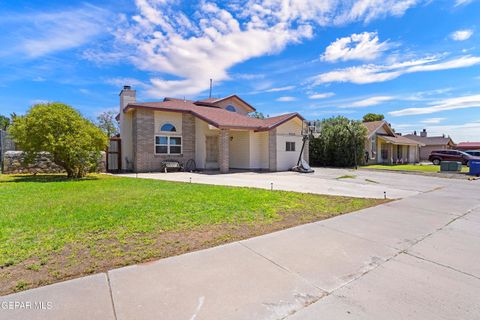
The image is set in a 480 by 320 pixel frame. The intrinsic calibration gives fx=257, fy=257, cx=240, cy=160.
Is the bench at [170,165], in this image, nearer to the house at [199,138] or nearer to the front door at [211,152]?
the house at [199,138]

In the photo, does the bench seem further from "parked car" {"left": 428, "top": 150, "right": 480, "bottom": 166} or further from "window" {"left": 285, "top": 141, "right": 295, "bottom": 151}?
"parked car" {"left": 428, "top": 150, "right": 480, "bottom": 166}

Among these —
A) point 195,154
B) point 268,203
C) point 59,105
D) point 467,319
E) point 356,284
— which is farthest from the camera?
point 195,154

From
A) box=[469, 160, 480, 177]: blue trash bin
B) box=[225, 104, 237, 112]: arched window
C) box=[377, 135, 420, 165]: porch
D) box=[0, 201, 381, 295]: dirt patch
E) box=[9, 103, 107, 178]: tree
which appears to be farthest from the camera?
box=[377, 135, 420, 165]: porch

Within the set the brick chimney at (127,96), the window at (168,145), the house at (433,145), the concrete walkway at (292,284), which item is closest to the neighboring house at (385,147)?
the house at (433,145)

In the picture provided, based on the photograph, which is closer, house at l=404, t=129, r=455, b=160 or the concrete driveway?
the concrete driveway

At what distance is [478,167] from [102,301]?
2253cm

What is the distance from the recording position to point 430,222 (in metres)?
5.86

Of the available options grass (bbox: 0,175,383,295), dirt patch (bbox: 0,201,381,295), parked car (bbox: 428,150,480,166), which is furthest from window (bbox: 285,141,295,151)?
parked car (bbox: 428,150,480,166)

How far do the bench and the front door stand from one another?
6.64 ft

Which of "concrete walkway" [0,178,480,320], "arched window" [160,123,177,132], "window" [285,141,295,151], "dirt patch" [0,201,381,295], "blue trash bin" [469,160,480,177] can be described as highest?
"arched window" [160,123,177,132]

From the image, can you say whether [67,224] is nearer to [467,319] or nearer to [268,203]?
[268,203]

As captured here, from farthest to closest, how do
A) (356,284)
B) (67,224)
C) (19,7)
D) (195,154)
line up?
(195,154) → (19,7) → (67,224) → (356,284)

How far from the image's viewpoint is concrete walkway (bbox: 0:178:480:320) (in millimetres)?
2480

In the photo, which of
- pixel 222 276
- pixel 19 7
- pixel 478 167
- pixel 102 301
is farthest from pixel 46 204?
pixel 478 167
